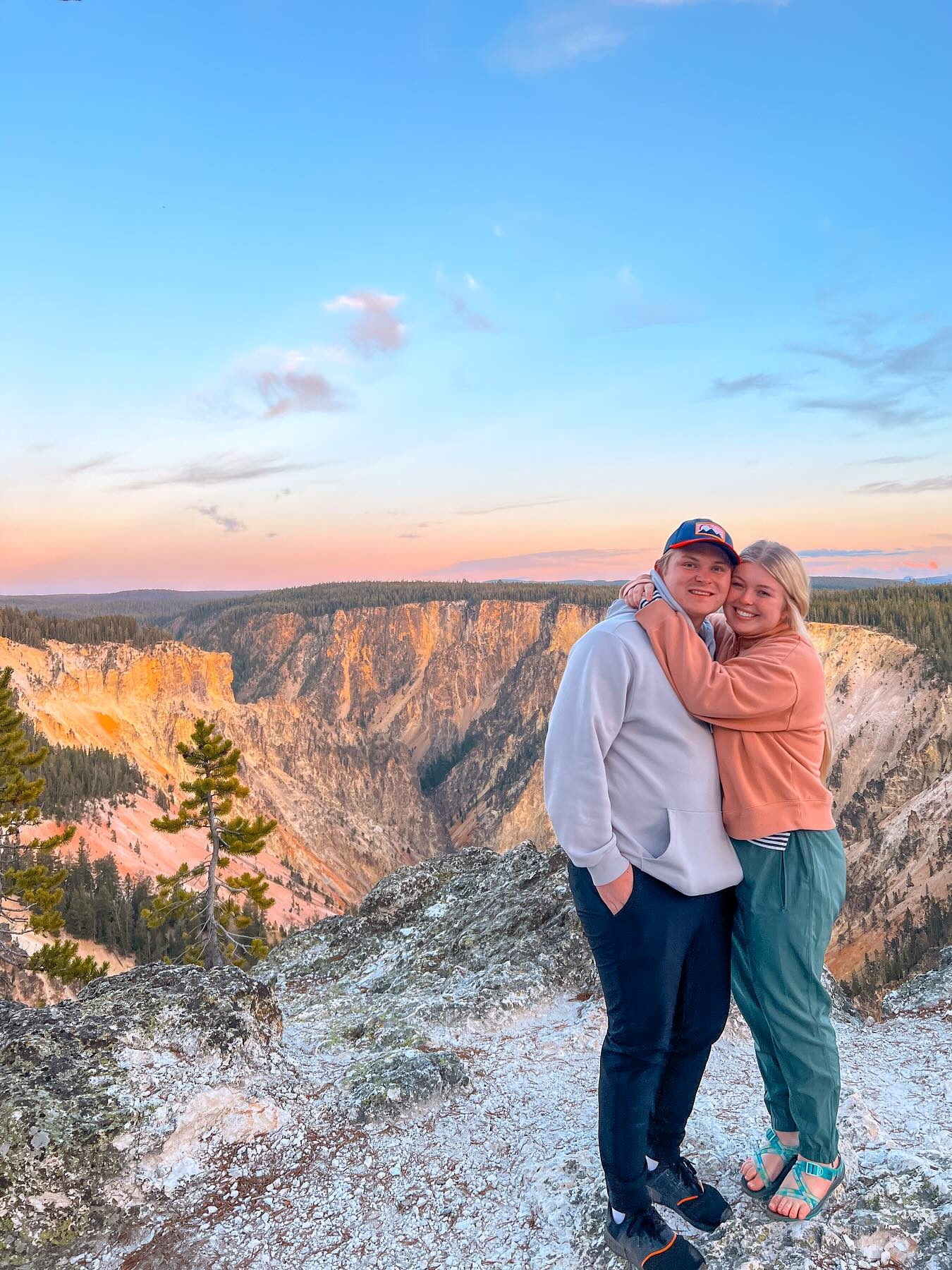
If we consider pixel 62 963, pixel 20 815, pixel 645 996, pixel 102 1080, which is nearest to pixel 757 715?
pixel 645 996

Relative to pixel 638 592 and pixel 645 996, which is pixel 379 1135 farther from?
pixel 638 592

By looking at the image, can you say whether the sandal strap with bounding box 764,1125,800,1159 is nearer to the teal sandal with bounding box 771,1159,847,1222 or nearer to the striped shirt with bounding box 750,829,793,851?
the teal sandal with bounding box 771,1159,847,1222

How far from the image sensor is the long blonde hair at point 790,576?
3.16m

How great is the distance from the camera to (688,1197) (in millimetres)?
3379

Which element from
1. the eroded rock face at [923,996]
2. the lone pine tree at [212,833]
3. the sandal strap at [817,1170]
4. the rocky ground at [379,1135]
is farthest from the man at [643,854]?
the lone pine tree at [212,833]

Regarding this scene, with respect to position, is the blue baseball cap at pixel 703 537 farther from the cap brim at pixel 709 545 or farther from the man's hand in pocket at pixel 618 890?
the man's hand in pocket at pixel 618 890

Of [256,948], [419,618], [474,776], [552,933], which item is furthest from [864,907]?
[419,618]

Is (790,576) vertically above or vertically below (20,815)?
above

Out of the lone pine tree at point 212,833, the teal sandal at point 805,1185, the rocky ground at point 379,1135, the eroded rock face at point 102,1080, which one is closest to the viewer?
the teal sandal at point 805,1185

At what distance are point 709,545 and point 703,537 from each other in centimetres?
6

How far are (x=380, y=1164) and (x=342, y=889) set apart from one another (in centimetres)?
6417

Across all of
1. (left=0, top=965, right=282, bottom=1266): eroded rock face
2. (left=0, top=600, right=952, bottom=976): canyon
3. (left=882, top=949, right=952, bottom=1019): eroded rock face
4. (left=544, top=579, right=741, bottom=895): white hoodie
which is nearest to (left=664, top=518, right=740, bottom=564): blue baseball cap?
(left=544, top=579, right=741, bottom=895): white hoodie

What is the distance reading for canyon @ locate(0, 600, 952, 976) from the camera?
47.6 meters

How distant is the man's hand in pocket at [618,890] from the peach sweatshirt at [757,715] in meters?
0.49
